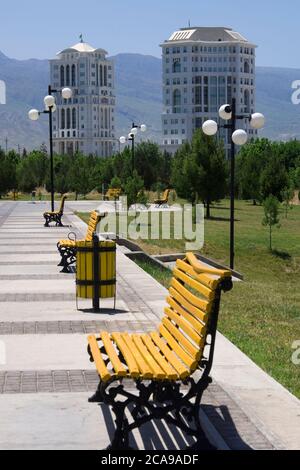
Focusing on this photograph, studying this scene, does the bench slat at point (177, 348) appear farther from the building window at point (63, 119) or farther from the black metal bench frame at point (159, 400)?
the building window at point (63, 119)

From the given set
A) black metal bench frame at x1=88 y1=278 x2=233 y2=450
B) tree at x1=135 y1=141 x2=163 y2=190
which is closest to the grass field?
black metal bench frame at x1=88 y1=278 x2=233 y2=450

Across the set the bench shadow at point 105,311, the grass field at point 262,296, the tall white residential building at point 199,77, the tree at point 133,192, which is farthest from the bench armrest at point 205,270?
the tall white residential building at point 199,77

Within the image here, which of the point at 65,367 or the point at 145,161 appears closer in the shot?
the point at 65,367

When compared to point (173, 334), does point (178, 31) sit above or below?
above

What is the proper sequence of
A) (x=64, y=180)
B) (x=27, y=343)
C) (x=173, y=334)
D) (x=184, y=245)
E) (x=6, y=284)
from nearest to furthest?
(x=173, y=334) → (x=27, y=343) → (x=6, y=284) → (x=184, y=245) → (x=64, y=180)

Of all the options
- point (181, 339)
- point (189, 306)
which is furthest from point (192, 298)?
point (181, 339)

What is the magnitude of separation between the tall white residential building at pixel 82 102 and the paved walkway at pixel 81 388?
543 feet

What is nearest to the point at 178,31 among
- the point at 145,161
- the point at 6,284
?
the point at 145,161

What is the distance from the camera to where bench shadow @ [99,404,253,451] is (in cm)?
576

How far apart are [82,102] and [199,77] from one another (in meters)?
24.7

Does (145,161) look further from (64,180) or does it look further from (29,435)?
(29,435)

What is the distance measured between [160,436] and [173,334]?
957 millimetres

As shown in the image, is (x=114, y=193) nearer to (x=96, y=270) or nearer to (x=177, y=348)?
(x=96, y=270)

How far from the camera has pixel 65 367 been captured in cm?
798
